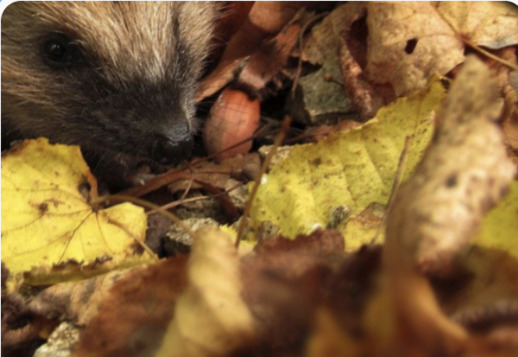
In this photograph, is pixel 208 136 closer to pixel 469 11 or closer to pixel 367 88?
pixel 367 88

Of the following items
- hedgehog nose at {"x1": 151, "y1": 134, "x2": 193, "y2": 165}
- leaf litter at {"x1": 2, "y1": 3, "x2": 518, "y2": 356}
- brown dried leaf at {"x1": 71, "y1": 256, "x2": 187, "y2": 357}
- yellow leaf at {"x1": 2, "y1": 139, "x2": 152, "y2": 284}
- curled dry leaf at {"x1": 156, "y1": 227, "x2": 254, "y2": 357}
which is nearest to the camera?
leaf litter at {"x1": 2, "y1": 3, "x2": 518, "y2": 356}

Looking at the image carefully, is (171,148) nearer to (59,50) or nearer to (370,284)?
(59,50)

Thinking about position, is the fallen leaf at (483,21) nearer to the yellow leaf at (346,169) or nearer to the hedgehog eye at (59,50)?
the yellow leaf at (346,169)

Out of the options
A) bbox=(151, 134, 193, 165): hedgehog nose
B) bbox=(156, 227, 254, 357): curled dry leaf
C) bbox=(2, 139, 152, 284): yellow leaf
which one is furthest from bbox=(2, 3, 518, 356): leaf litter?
bbox=(151, 134, 193, 165): hedgehog nose

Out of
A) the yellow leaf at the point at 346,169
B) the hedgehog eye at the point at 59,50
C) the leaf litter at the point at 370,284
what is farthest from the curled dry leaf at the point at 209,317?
the hedgehog eye at the point at 59,50

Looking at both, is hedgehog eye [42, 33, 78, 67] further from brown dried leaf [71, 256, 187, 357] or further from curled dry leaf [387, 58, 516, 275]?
curled dry leaf [387, 58, 516, 275]

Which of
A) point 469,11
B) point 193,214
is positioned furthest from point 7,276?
point 469,11
